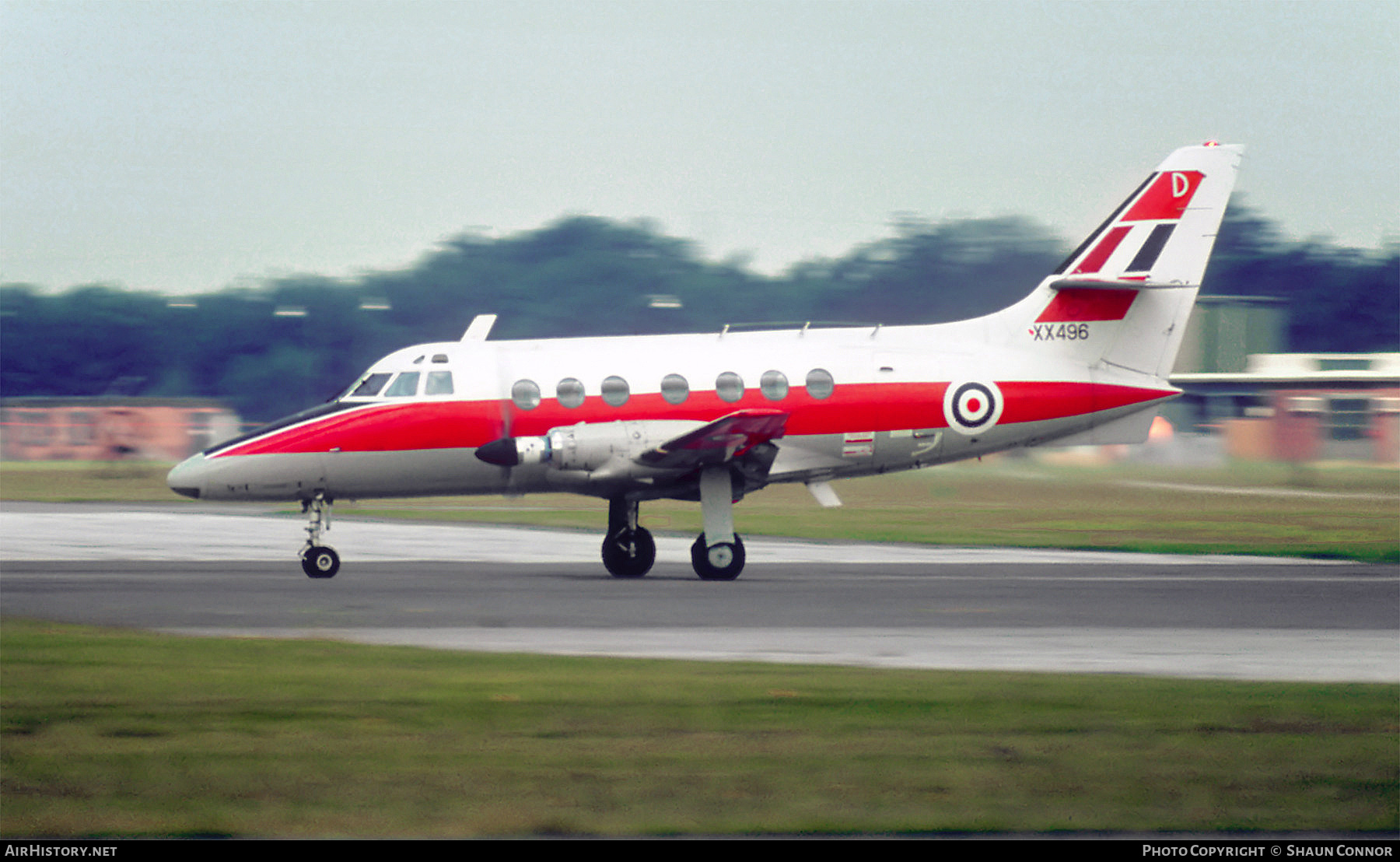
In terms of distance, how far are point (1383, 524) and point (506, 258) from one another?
188ft

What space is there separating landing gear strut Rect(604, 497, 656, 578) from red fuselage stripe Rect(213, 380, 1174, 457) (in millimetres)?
1614

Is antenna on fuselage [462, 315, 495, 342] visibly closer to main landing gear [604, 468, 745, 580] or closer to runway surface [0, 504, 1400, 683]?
runway surface [0, 504, 1400, 683]

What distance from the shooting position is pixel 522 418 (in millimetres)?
20422

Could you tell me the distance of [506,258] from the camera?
8144cm

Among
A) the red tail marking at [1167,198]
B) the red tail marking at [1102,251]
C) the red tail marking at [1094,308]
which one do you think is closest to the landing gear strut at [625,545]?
the red tail marking at [1094,308]

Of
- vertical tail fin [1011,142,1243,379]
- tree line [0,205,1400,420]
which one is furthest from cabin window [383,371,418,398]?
tree line [0,205,1400,420]

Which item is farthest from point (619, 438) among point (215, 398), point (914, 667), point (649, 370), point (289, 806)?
point (215, 398)

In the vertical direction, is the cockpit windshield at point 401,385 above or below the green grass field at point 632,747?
above

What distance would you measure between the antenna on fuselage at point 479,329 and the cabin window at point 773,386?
412 centimetres

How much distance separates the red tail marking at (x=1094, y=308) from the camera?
21922mm

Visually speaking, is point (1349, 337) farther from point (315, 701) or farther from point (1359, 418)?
point (315, 701)

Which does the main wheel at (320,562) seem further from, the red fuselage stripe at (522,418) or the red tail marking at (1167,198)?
Result: the red tail marking at (1167,198)

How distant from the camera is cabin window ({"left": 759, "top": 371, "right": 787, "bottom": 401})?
20656 millimetres

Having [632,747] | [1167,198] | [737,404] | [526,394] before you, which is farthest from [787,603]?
[1167,198]
